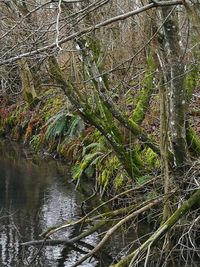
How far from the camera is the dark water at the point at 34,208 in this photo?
9102mm

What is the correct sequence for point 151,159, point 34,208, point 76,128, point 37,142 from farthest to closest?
point 37,142
point 76,128
point 34,208
point 151,159

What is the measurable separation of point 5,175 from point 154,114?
5337 mm

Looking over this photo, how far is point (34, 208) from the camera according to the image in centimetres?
1209

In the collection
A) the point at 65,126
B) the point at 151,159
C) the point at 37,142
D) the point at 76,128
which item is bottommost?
the point at 151,159

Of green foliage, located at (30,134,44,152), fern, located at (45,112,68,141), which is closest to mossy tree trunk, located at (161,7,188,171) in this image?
fern, located at (45,112,68,141)

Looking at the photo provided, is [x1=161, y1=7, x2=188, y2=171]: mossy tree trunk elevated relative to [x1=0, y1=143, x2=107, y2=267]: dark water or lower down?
elevated

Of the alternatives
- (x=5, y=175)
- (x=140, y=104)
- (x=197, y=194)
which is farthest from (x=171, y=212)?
(x=5, y=175)

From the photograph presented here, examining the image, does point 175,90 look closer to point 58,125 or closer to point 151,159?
point 151,159

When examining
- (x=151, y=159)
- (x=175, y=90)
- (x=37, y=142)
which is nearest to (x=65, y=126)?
(x=37, y=142)

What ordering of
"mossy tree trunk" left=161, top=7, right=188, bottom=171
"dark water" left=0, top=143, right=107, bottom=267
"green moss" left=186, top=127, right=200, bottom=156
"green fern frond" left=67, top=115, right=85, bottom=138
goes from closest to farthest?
"mossy tree trunk" left=161, top=7, right=188, bottom=171, "dark water" left=0, top=143, right=107, bottom=267, "green moss" left=186, top=127, right=200, bottom=156, "green fern frond" left=67, top=115, right=85, bottom=138

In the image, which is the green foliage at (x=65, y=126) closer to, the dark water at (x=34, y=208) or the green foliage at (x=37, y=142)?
the dark water at (x=34, y=208)

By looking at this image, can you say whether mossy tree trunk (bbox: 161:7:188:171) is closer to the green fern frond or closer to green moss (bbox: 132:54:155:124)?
green moss (bbox: 132:54:155:124)

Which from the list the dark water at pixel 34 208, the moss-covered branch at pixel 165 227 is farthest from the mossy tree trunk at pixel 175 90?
the dark water at pixel 34 208

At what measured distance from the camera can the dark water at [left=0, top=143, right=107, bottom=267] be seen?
910cm
